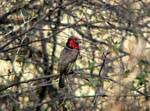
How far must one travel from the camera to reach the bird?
342 centimetres

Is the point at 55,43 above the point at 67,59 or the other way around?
the other way around

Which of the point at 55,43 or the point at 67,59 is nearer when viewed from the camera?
the point at 67,59

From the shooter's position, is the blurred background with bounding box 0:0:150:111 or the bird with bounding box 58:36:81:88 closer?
the bird with bounding box 58:36:81:88

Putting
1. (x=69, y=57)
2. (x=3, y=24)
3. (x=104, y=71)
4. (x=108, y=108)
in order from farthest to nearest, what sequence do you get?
1. (x=3, y=24)
2. (x=104, y=71)
3. (x=69, y=57)
4. (x=108, y=108)

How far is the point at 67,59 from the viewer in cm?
378

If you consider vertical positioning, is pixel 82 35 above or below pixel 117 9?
below

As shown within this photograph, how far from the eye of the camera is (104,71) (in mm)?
4906

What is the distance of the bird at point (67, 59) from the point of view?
11.2 feet

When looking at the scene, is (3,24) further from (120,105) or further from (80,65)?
(120,105)

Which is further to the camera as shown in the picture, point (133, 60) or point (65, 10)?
point (65, 10)

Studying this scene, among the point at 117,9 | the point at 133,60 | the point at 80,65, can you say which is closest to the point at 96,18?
the point at 117,9

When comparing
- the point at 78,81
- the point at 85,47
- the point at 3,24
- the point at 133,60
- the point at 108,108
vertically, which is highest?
the point at 133,60

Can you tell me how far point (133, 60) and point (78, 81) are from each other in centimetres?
446

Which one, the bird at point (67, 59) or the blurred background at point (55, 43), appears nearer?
the bird at point (67, 59)
